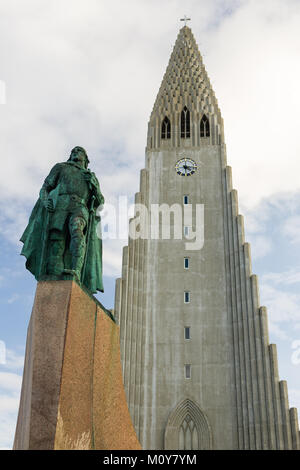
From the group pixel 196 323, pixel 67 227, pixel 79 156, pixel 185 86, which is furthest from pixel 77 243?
pixel 185 86

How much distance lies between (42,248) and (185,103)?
3252 cm

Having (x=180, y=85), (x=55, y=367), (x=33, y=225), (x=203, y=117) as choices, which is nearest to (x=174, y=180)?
(x=203, y=117)

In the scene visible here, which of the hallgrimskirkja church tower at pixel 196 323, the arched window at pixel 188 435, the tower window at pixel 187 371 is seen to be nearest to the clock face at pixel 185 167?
the hallgrimskirkja church tower at pixel 196 323

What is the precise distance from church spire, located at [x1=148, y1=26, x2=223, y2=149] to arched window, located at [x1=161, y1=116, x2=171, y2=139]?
0.10 metres

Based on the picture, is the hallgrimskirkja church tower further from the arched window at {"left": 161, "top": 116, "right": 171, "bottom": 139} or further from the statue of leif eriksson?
the statue of leif eriksson

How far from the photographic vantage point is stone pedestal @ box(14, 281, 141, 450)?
6.59m

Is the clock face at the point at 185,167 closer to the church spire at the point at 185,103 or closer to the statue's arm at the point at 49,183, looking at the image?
the church spire at the point at 185,103

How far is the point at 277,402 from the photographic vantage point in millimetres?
25766

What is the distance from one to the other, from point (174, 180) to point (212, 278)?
25.0 ft

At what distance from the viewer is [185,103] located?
39.3m

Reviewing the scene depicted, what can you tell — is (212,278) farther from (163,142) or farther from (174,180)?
(163,142)

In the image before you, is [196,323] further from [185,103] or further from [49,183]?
[49,183]

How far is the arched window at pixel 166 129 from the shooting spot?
37906 mm

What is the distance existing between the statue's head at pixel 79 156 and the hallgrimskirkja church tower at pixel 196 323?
1999cm
